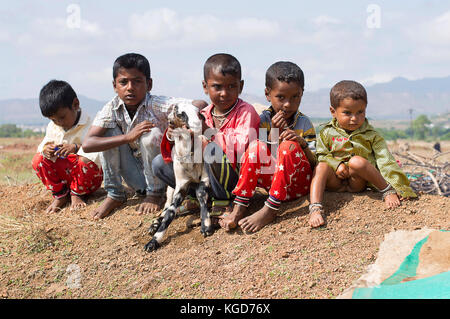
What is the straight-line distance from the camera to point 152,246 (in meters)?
3.18

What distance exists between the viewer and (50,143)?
4254 mm

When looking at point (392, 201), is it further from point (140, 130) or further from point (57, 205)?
point (57, 205)

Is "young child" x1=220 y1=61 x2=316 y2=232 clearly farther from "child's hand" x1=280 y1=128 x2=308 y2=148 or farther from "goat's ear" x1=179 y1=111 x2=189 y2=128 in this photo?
"goat's ear" x1=179 y1=111 x2=189 y2=128

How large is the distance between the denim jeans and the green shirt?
0.83m

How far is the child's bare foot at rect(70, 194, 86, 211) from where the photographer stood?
14.0 feet

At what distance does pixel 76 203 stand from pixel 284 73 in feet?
8.74

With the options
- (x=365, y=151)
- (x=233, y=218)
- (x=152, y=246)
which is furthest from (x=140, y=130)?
(x=365, y=151)

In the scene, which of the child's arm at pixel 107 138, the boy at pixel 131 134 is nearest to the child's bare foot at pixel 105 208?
the boy at pixel 131 134

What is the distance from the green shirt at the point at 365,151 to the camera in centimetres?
329

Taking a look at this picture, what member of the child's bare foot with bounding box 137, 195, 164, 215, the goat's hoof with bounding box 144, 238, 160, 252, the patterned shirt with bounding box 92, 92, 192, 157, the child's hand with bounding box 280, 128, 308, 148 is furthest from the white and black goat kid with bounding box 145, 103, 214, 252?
the child's hand with bounding box 280, 128, 308, 148

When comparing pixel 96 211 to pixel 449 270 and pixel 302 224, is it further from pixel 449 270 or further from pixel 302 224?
pixel 449 270
